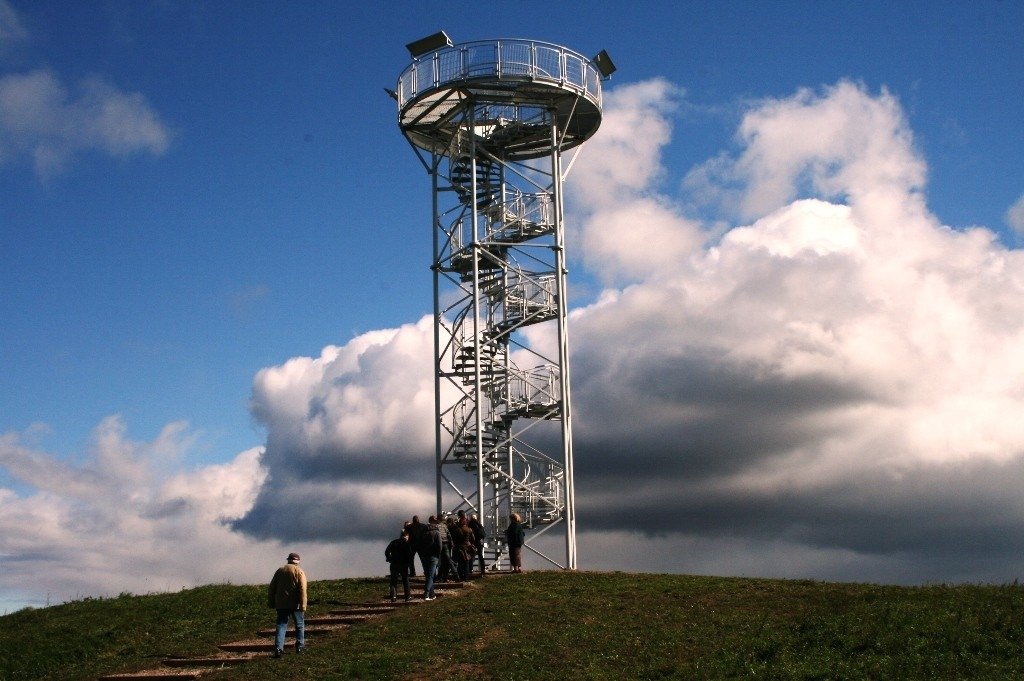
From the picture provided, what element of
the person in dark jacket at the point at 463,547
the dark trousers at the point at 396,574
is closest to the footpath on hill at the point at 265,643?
the dark trousers at the point at 396,574

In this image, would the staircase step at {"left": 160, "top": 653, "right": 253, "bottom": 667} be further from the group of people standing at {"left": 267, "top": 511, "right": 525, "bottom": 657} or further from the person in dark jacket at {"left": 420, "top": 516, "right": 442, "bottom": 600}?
the person in dark jacket at {"left": 420, "top": 516, "right": 442, "bottom": 600}

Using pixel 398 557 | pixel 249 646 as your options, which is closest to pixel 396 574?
pixel 398 557

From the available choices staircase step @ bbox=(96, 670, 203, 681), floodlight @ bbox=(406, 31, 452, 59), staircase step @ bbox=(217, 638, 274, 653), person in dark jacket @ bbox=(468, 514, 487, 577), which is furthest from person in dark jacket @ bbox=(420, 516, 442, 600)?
floodlight @ bbox=(406, 31, 452, 59)

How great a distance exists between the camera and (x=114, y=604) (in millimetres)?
31109

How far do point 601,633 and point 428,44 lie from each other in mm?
22732

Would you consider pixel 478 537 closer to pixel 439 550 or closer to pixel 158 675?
pixel 439 550

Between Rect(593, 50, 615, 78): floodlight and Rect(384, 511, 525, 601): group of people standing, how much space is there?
55.7ft

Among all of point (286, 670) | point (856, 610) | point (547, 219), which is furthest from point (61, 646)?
point (547, 219)

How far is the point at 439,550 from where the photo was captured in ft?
92.7

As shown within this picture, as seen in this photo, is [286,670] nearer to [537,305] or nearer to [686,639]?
[686,639]

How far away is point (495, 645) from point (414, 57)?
2285 cm

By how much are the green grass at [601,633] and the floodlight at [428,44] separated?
59.0 ft

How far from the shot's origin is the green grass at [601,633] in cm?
2125

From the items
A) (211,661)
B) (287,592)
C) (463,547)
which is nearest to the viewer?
(287,592)
